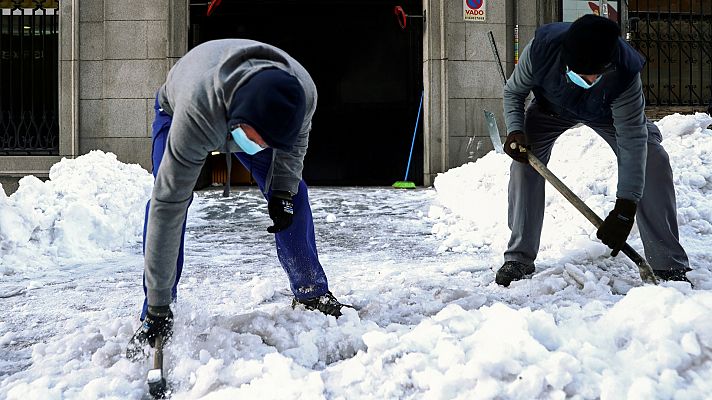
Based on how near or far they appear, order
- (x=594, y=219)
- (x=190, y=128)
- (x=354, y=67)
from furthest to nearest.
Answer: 1. (x=354, y=67)
2. (x=594, y=219)
3. (x=190, y=128)

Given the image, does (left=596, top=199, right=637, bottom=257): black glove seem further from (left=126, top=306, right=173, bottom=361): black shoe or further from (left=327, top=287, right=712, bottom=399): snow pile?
(left=126, top=306, right=173, bottom=361): black shoe

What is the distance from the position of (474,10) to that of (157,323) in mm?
8120

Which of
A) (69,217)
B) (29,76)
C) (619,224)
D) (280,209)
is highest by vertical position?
(29,76)

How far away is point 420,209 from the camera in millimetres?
7094

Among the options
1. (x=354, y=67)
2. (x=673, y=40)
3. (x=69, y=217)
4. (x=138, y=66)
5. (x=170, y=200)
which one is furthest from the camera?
(x=354, y=67)

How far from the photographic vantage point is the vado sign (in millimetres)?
9352

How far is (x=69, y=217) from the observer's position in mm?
5020

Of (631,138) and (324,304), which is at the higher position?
(631,138)

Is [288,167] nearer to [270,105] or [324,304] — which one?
[324,304]

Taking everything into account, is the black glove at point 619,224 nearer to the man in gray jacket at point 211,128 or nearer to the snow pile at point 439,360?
the snow pile at point 439,360

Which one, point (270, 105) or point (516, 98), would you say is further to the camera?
point (516, 98)

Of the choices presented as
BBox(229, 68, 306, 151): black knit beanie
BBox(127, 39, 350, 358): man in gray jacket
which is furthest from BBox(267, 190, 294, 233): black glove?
BBox(229, 68, 306, 151): black knit beanie

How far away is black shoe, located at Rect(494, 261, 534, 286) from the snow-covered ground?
7cm

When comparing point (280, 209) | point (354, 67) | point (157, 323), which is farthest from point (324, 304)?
point (354, 67)
